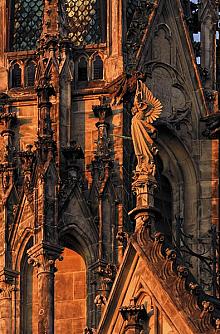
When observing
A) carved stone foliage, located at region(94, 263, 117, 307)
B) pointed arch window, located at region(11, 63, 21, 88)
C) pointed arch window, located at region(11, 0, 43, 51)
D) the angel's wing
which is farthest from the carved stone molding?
pointed arch window, located at region(11, 0, 43, 51)

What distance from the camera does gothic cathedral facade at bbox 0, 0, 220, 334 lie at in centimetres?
6175

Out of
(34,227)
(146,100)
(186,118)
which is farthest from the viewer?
(186,118)

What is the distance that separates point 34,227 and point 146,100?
4.52 metres

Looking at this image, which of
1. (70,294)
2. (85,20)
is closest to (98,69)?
(85,20)

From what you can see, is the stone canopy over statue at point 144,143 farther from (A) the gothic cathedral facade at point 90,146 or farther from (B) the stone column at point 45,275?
(B) the stone column at point 45,275

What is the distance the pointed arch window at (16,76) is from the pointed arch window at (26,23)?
3.31 feet

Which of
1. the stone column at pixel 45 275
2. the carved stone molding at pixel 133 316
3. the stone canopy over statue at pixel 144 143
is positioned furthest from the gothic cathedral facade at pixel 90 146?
the carved stone molding at pixel 133 316

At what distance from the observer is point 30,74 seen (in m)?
64.3

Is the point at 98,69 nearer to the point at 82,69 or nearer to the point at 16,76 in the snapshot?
the point at 82,69

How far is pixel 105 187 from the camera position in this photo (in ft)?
205

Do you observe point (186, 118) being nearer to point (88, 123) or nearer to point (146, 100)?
point (88, 123)

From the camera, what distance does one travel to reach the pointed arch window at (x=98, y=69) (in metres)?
63.9

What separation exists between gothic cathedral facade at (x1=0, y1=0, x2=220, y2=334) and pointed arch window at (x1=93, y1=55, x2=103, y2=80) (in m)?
0.02

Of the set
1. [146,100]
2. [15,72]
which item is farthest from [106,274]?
[15,72]
